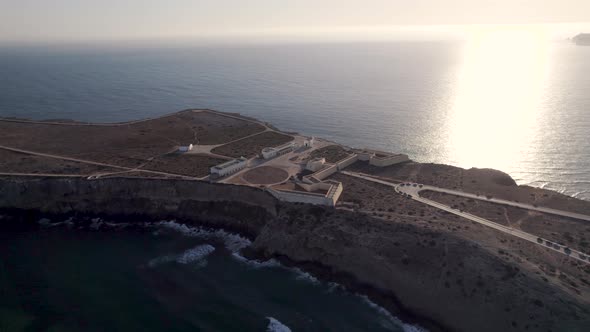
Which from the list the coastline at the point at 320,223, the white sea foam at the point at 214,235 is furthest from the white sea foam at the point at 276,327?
the white sea foam at the point at 214,235

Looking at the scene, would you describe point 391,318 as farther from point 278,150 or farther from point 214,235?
point 278,150

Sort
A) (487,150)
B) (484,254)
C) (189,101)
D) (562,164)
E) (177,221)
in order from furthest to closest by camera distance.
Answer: (189,101)
(487,150)
(562,164)
(177,221)
(484,254)

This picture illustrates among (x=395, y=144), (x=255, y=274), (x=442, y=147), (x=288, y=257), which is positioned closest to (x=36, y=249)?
(x=255, y=274)

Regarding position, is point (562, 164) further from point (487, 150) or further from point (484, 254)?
point (484, 254)

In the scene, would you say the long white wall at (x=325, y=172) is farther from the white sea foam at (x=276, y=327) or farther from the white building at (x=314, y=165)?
the white sea foam at (x=276, y=327)

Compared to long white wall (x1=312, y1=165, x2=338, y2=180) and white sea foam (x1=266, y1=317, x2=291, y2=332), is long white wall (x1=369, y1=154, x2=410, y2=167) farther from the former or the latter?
white sea foam (x1=266, y1=317, x2=291, y2=332)

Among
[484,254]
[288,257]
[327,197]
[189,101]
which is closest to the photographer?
[484,254]

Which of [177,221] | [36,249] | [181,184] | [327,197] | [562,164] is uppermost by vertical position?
[562,164]

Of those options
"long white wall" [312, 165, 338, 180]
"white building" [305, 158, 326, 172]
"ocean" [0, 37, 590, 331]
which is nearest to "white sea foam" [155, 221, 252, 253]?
"ocean" [0, 37, 590, 331]
